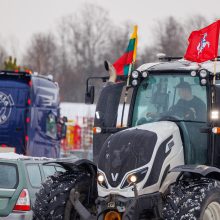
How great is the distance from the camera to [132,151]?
11.0 m

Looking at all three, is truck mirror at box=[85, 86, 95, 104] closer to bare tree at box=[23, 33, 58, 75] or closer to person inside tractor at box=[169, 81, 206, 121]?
person inside tractor at box=[169, 81, 206, 121]

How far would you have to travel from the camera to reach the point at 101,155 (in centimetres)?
1128

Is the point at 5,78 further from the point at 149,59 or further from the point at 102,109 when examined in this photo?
the point at 149,59

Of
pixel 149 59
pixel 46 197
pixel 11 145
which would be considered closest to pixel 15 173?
pixel 46 197

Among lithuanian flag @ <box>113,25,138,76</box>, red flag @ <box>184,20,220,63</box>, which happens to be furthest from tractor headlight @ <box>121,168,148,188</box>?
lithuanian flag @ <box>113,25,138,76</box>

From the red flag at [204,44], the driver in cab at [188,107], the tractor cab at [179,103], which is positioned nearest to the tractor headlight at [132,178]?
the tractor cab at [179,103]

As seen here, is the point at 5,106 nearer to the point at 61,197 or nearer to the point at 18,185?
the point at 18,185

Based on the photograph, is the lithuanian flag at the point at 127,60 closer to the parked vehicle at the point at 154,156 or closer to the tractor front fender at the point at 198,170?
the parked vehicle at the point at 154,156

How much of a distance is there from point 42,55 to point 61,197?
71439mm

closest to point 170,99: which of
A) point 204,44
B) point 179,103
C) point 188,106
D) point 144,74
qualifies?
point 179,103

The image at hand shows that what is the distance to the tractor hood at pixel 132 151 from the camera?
10.9m

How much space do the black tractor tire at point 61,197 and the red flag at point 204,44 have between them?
7.35ft

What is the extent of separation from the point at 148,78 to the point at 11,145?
12352 millimetres

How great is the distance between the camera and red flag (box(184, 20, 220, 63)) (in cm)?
1234
